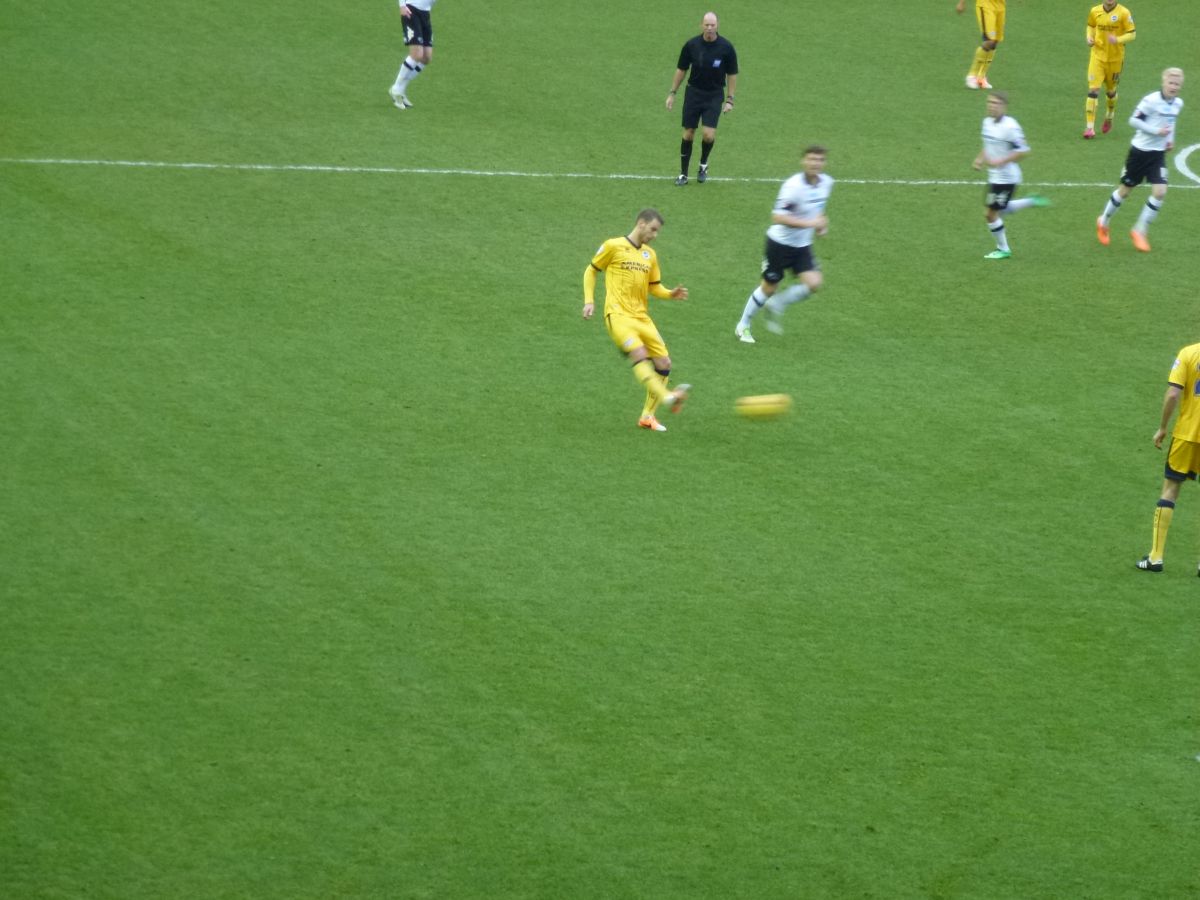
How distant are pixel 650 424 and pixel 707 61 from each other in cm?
884

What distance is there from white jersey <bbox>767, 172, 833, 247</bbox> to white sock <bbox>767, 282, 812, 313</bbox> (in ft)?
1.69

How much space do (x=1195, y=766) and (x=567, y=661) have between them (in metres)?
4.22

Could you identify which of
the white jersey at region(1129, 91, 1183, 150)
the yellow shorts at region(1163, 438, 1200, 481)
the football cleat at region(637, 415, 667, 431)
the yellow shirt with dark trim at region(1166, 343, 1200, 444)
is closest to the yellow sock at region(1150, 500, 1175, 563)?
the yellow shorts at region(1163, 438, 1200, 481)

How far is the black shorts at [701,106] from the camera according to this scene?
2272 cm

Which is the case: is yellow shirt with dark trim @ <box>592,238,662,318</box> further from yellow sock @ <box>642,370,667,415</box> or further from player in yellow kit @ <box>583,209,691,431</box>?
yellow sock @ <box>642,370,667,415</box>

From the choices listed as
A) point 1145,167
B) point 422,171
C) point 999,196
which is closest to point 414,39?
point 422,171

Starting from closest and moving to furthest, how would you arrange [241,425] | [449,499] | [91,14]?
[449,499]
[241,425]
[91,14]

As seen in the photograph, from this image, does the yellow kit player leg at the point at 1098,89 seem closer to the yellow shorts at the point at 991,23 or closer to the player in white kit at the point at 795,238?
the yellow shorts at the point at 991,23

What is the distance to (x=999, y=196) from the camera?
66.6ft

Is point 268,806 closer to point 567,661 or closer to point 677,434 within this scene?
point 567,661

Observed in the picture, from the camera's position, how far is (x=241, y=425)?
15.1m

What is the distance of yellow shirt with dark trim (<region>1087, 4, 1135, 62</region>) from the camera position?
2630 cm

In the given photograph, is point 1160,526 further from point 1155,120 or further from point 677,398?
point 1155,120

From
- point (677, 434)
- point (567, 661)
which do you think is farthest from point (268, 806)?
point (677, 434)
